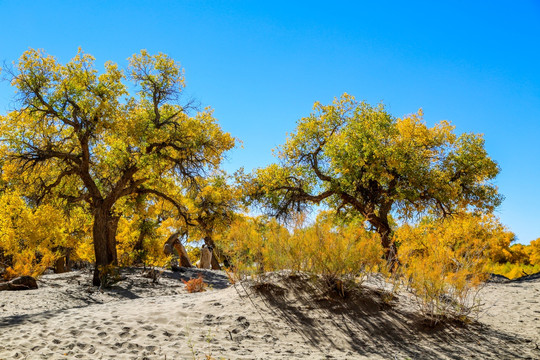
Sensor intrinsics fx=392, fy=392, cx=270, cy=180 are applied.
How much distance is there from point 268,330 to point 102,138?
1205 centimetres

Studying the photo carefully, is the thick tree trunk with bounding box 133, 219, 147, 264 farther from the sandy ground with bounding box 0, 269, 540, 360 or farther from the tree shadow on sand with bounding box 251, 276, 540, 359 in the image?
the tree shadow on sand with bounding box 251, 276, 540, 359

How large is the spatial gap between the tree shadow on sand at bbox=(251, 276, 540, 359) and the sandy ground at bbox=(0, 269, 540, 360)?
2cm

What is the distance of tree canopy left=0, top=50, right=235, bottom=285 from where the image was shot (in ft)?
44.1

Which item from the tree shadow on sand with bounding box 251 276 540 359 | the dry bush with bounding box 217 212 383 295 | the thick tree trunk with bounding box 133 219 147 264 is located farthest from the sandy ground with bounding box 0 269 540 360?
the thick tree trunk with bounding box 133 219 147 264

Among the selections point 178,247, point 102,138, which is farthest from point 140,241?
point 102,138

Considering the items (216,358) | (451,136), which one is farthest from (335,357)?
(451,136)

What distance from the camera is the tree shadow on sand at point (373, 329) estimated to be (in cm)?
578

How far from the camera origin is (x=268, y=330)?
6281mm

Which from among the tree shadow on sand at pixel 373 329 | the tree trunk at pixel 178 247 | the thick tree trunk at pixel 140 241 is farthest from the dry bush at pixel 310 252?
the tree trunk at pixel 178 247

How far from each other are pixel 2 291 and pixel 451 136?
1783cm

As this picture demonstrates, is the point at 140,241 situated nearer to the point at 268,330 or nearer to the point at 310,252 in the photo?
the point at 310,252

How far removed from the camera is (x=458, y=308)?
721cm

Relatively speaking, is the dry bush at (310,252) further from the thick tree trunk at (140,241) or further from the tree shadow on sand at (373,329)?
the thick tree trunk at (140,241)

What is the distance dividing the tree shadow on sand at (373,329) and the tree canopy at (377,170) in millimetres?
7100
